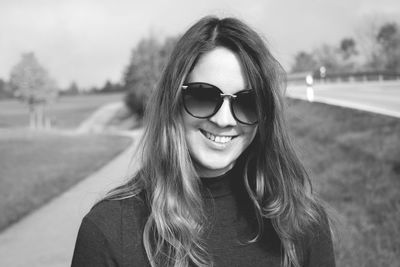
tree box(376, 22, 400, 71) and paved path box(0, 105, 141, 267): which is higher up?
Result: tree box(376, 22, 400, 71)

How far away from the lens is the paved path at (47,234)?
17.0ft

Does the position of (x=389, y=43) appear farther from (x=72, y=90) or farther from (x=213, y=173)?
(x=72, y=90)

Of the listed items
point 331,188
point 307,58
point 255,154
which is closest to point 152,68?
point 307,58

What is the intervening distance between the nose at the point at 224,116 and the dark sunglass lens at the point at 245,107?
3 cm

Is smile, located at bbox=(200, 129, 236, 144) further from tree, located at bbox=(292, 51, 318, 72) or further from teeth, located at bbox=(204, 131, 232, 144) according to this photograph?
tree, located at bbox=(292, 51, 318, 72)

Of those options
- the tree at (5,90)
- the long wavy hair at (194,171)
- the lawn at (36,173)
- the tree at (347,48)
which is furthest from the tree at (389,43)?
the long wavy hair at (194,171)

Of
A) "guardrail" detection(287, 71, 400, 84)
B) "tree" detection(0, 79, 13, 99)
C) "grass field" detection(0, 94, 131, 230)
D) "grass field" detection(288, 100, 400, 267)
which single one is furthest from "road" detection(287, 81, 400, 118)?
"tree" detection(0, 79, 13, 99)

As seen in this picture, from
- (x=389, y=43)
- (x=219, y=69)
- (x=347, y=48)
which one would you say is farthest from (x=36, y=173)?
(x=347, y=48)

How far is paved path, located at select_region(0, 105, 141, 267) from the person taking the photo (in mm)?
5176

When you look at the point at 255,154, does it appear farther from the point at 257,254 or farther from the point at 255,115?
the point at 257,254

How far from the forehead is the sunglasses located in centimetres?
3

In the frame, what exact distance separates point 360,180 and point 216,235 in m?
5.55

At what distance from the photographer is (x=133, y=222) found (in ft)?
5.22

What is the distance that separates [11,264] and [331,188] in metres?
4.51
